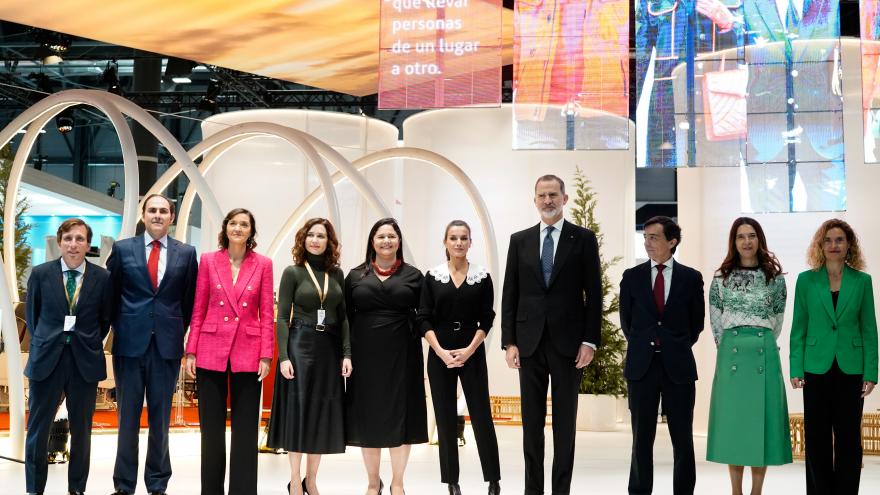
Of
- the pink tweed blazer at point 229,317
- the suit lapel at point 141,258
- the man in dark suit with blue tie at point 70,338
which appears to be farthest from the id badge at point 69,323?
the pink tweed blazer at point 229,317

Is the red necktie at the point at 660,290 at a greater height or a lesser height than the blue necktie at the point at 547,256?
lesser

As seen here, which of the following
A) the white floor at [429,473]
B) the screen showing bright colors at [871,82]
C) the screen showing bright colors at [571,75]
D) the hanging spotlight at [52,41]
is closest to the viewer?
the screen showing bright colors at [871,82]

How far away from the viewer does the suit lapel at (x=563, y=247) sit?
5.16 meters

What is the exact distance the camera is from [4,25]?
18781mm

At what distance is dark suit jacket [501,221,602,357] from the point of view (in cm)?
511

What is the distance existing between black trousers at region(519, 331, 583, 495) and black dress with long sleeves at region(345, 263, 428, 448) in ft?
2.15

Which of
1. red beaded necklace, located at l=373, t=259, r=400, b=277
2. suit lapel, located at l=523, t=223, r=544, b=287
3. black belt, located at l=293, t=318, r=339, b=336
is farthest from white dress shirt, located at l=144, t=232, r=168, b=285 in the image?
suit lapel, located at l=523, t=223, r=544, b=287

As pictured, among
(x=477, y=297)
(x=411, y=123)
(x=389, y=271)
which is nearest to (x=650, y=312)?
(x=477, y=297)

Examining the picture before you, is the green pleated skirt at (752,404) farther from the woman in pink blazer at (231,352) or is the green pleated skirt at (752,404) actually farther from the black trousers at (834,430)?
the woman in pink blazer at (231,352)

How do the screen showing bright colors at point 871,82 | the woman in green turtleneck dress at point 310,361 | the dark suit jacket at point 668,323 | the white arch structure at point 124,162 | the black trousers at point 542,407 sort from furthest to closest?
the white arch structure at point 124,162, the screen showing bright colors at point 871,82, the woman in green turtleneck dress at point 310,361, the dark suit jacket at point 668,323, the black trousers at point 542,407

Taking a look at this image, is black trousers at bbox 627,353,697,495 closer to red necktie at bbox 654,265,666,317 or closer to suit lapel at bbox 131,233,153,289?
red necktie at bbox 654,265,666,317

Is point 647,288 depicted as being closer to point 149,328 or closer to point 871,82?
point 871,82

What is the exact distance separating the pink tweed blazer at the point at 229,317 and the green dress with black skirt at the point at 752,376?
2.41 meters

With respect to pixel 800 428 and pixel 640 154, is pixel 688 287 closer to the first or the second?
pixel 640 154
